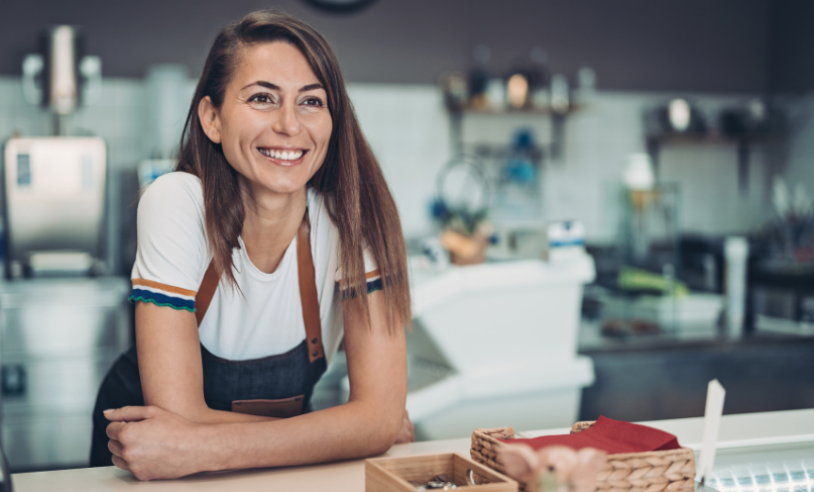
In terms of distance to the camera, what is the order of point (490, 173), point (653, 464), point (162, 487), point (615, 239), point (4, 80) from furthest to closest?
1. point (490, 173)
2. point (615, 239)
3. point (4, 80)
4. point (162, 487)
5. point (653, 464)

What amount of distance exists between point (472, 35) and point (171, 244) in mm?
4771

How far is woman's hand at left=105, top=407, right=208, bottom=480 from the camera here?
97 cm

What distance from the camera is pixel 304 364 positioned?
1312 mm

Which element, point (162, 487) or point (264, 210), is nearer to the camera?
point (162, 487)

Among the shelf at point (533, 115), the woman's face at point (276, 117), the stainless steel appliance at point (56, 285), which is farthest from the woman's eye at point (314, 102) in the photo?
the shelf at point (533, 115)

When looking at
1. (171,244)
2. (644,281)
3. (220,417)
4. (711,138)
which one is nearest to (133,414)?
(220,417)

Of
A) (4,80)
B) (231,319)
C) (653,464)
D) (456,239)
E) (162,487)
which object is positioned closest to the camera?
(653,464)

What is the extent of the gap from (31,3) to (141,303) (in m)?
4.24

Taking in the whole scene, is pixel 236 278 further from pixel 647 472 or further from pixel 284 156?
pixel 647 472

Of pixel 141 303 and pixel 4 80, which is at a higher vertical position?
pixel 4 80

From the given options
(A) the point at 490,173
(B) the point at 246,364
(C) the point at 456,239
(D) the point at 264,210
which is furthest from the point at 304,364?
(A) the point at 490,173

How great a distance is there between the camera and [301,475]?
1026mm

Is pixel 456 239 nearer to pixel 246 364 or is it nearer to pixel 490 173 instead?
pixel 246 364

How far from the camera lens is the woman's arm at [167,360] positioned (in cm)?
112
